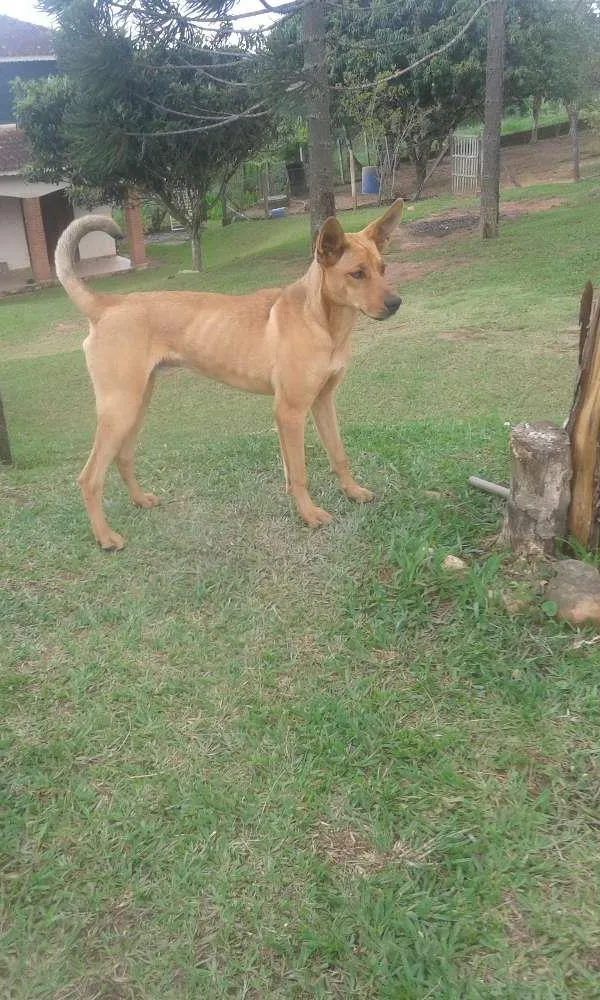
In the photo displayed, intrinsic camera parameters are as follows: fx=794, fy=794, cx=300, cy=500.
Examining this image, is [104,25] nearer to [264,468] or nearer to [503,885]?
[264,468]

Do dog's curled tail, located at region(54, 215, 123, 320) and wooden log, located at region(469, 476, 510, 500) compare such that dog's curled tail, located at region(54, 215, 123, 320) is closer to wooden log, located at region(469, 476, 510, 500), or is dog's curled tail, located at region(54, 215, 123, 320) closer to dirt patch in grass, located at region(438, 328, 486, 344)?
wooden log, located at region(469, 476, 510, 500)

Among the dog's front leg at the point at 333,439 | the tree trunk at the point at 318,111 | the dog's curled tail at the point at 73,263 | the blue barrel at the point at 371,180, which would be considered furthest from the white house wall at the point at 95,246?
the dog's front leg at the point at 333,439

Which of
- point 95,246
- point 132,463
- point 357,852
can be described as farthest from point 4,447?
point 95,246

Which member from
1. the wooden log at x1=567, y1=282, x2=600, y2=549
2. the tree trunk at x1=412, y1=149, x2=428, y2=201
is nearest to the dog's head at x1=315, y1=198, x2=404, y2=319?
the wooden log at x1=567, y1=282, x2=600, y2=549

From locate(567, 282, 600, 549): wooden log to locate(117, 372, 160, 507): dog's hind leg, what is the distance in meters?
2.12

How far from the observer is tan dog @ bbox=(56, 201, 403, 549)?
3863mm

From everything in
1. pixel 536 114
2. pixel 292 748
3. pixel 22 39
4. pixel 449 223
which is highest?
pixel 22 39

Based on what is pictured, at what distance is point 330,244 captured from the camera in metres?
3.67

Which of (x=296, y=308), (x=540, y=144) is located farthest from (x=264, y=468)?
(x=540, y=144)

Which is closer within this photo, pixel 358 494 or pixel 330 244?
pixel 330 244

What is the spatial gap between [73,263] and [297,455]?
1.56 metres

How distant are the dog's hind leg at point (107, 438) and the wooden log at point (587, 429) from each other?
81.6 inches

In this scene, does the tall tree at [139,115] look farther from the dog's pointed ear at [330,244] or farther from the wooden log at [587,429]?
the wooden log at [587,429]

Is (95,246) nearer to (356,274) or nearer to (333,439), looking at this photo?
(333,439)
